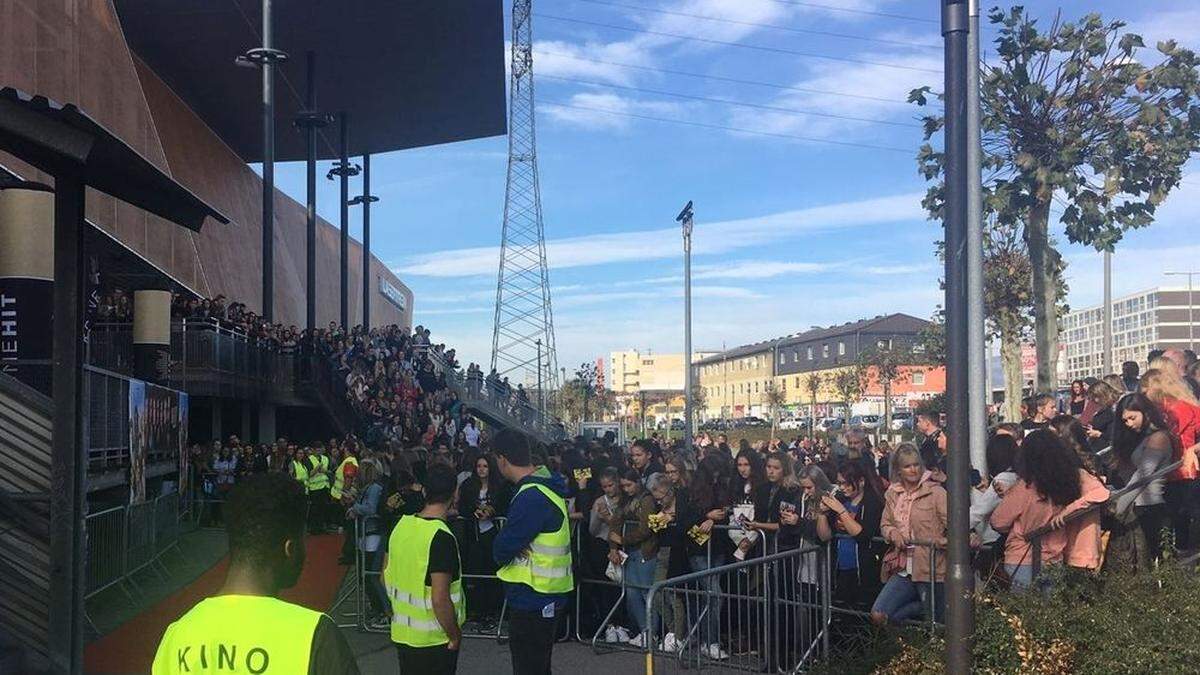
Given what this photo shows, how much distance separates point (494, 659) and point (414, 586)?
433 cm

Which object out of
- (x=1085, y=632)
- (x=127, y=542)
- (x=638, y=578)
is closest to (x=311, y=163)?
(x=127, y=542)

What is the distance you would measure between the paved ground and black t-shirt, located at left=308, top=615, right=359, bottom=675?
6.42 m

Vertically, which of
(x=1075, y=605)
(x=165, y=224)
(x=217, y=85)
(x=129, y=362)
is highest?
(x=217, y=85)

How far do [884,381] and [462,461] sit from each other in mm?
55338

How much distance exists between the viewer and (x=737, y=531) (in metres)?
9.66

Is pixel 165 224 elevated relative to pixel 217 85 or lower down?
lower down

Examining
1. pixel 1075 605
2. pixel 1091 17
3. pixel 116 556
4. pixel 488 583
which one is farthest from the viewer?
pixel 1091 17

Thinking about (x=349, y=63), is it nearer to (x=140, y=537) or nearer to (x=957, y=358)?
(x=140, y=537)

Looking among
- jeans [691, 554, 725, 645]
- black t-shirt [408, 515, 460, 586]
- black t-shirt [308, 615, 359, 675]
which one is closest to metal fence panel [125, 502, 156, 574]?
jeans [691, 554, 725, 645]

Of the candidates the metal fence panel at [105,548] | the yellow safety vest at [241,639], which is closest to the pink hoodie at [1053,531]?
the yellow safety vest at [241,639]

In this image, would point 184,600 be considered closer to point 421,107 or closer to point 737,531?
point 737,531

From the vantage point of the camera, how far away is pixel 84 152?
594cm

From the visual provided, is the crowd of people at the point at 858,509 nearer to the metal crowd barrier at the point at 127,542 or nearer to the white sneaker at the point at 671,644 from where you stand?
the white sneaker at the point at 671,644

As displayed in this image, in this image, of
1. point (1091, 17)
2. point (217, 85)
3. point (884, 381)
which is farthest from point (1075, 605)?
point (884, 381)
